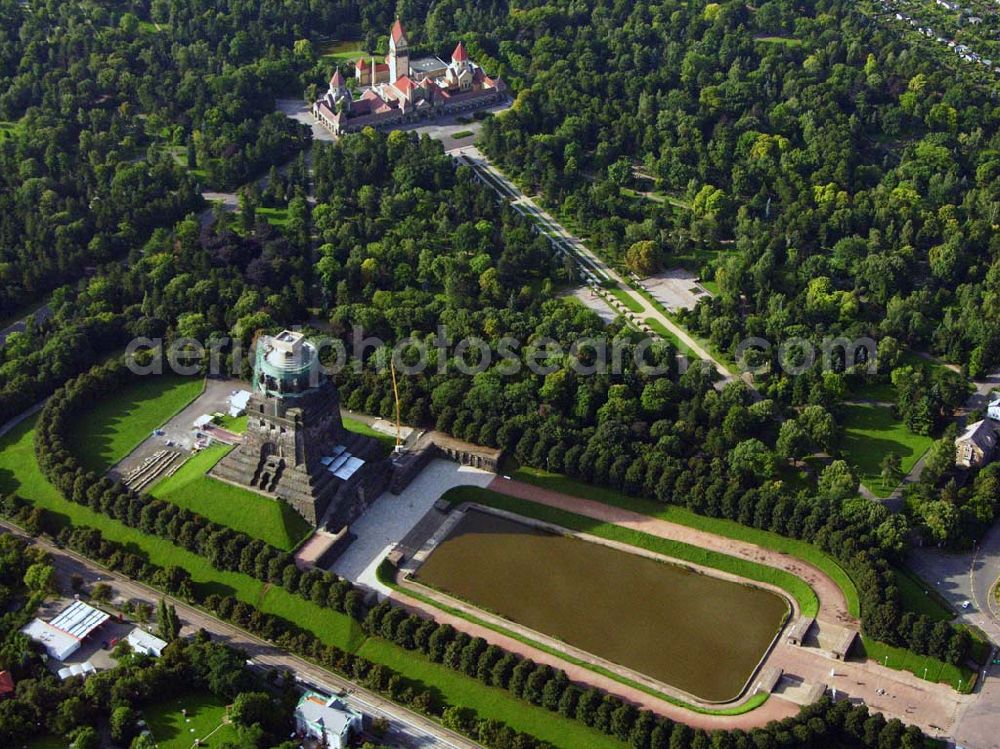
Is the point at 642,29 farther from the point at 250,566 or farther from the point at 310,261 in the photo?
the point at 250,566

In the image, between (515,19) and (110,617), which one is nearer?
(110,617)

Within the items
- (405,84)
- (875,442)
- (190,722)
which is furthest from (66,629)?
(405,84)

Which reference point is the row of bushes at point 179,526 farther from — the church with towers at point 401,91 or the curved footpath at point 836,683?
the church with towers at point 401,91

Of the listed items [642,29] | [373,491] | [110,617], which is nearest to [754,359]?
[373,491]

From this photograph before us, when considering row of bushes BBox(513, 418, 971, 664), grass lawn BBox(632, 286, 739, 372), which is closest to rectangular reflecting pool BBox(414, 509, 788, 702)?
row of bushes BBox(513, 418, 971, 664)

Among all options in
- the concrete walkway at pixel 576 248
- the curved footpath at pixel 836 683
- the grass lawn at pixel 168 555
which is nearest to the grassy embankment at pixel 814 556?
the curved footpath at pixel 836 683
